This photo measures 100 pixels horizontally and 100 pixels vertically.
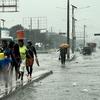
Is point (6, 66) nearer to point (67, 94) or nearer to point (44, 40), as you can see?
point (67, 94)

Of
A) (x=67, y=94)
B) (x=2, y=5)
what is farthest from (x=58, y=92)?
(x=2, y=5)

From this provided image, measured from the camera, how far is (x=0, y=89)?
17297mm

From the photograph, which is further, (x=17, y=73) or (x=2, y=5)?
(x=2, y=5)

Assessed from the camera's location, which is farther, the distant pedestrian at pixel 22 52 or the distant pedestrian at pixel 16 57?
the distant pedestrian at pixel 22 52

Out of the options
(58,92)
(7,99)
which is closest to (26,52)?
(58,92)

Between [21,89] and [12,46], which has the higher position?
[12,46]

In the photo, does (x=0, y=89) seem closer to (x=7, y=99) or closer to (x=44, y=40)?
(x=7, y=99)

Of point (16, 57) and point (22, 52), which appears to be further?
point (22, 52)

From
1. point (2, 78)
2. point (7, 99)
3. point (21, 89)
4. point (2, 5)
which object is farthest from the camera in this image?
point (2, 5)

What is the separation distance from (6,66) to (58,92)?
2.15 metres

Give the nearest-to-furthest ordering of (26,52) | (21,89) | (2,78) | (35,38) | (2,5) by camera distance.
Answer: (2,78), (21,89), (26,52), (2,5), (35,38)

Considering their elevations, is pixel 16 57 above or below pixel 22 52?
below

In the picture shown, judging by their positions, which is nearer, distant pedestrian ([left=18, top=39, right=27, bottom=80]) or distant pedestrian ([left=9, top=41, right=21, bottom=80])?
distant pedestrian ([left=9, top=41, right=21, bottom=80])

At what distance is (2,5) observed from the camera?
6894 cm
